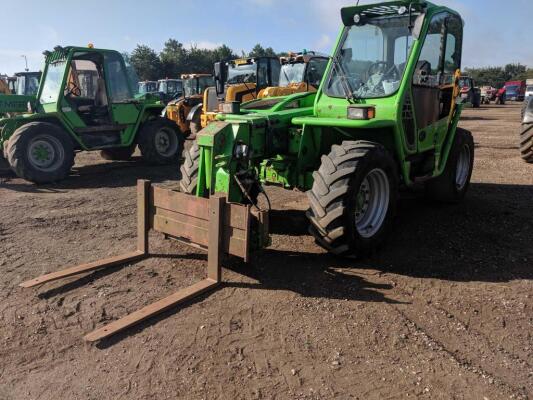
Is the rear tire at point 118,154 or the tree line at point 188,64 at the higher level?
the tree line at point 188,64

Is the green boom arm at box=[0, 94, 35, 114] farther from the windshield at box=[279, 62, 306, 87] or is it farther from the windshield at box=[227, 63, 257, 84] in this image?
the windshield at box=[279, 62, 306, 87]

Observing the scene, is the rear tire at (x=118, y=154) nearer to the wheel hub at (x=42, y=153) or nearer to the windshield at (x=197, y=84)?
the wheel hub at (x=42, y=153)

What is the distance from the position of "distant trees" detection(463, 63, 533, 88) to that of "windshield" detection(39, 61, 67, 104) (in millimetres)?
69301

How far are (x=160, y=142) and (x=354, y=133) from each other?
6.79 m

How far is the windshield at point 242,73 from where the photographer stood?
13.0 metres

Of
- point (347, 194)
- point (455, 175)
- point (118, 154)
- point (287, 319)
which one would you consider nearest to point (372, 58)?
point (347, 194)

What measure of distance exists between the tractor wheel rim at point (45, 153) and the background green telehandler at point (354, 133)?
5061 millimetres

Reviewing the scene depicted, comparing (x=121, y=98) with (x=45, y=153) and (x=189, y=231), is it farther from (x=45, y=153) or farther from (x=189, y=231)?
(x=189, y=231)

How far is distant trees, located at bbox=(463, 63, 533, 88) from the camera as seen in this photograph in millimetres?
69188

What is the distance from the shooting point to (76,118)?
953 cm

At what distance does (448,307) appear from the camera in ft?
12.6

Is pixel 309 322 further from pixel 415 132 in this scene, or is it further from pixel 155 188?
pixel 415 132

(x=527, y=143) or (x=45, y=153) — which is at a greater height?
(x=527, y=143)

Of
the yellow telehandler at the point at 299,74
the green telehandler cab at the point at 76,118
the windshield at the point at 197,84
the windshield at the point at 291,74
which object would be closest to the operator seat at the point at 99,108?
the green telehandler cab at the point at 76,118
